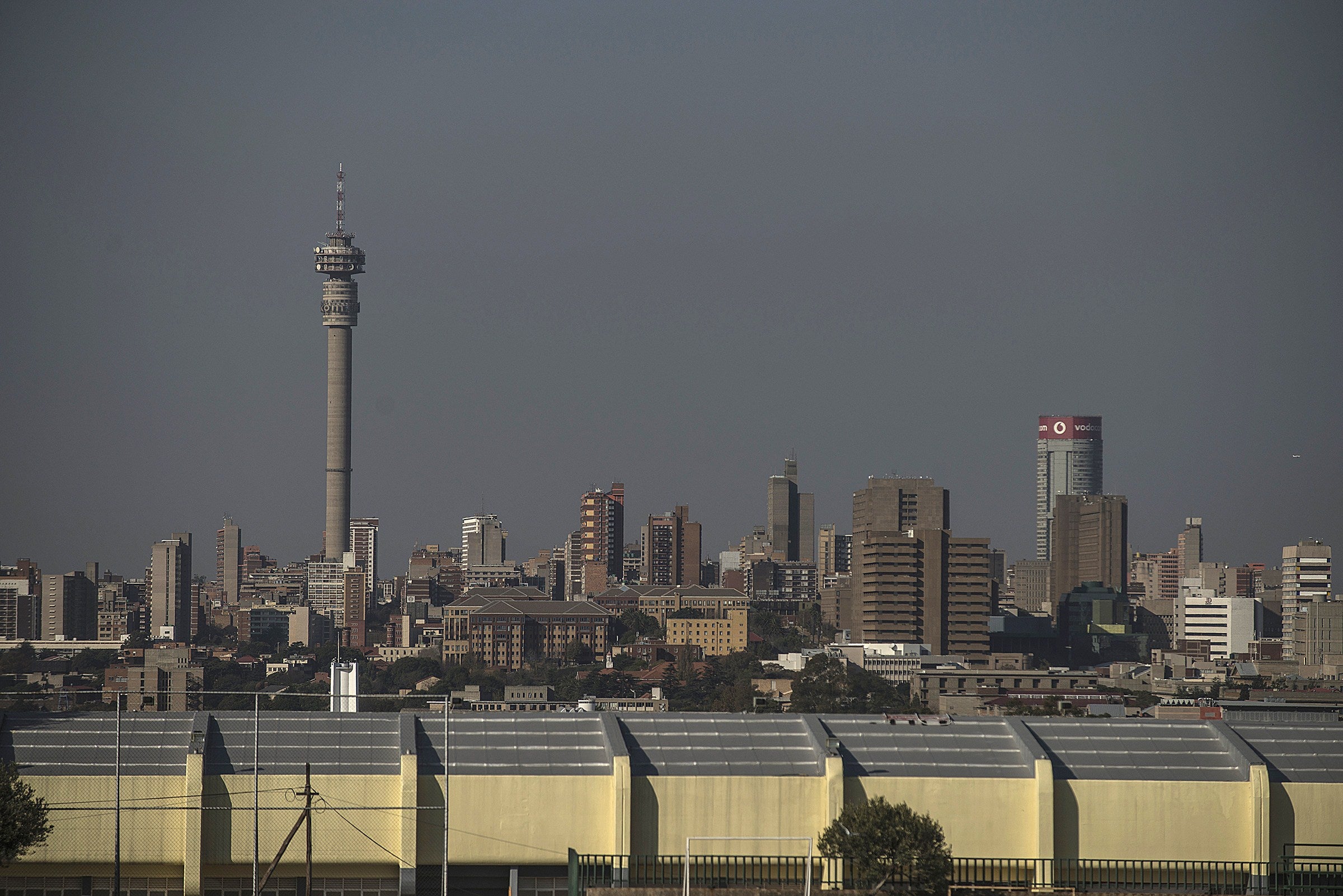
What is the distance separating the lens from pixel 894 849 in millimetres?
27625

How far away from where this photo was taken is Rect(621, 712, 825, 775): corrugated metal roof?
30.8m

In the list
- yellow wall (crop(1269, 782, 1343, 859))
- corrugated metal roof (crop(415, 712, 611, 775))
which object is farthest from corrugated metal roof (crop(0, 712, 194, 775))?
yellow wall (crop(1269, 782, 1343, 859))

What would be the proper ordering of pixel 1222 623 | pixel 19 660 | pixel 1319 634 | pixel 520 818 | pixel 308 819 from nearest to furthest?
pixel 308 819, pixel 520 818, pixel 1319 634, pixel 19 660, pixel 1222 623

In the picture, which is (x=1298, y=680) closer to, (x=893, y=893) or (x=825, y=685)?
(x=825, y=685)

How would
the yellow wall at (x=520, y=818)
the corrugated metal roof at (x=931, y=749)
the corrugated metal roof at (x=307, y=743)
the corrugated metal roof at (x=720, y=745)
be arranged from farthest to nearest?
the corrugated metal roof at (x=931, y=749), the corrugated metal roof at (x=720, y=745), the corrugated metal roof at (x=307, y=743), the yellow wall at (x=520, y=818)

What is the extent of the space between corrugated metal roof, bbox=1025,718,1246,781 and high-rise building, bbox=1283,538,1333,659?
153158 mm

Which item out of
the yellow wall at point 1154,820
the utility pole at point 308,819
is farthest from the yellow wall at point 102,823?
the yellow wall at point 1154,820

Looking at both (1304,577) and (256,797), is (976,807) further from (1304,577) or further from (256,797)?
(1304,577)

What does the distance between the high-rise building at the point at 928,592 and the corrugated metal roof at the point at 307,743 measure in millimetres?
152260

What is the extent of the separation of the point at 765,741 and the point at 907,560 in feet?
A: 503

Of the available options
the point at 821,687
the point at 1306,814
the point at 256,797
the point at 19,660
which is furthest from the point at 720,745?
the point at 19,660

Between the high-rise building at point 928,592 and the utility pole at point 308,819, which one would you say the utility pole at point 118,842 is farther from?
the high-rise building at point 928,592

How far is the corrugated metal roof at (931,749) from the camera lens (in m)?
31.0

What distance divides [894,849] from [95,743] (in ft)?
44.5
